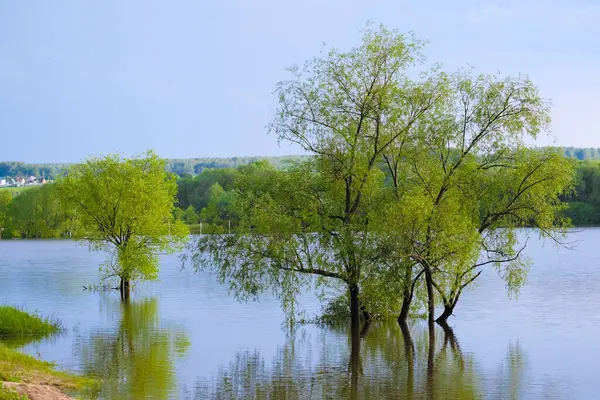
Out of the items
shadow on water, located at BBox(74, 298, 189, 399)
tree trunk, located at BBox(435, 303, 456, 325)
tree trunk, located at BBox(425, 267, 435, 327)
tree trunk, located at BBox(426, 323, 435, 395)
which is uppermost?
tree trunk, located at BBox(425, 267, 435, 327)

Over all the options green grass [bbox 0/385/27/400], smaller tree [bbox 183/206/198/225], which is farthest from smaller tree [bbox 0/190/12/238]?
green grass [bbox 0/385/27/400]

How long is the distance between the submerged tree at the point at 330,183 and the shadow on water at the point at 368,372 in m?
2.82

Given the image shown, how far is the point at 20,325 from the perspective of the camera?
35.0m

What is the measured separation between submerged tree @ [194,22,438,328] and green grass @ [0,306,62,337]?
7899 millimetres

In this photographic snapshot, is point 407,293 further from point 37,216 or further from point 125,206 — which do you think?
point 37,216

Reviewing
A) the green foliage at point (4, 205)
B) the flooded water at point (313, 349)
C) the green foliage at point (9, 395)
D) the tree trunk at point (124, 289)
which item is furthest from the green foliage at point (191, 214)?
the green foliage at point (4, 205)

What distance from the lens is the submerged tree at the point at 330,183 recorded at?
33.1m

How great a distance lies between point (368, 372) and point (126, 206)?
2447 centimetres

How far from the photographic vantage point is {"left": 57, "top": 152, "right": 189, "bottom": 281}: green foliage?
48.2 meters

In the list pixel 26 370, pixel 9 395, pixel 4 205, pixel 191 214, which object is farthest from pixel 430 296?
pixel 4 205

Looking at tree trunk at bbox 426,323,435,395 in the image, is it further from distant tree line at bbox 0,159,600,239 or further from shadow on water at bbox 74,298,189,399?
distant tree line at bbox 0,159,600,239

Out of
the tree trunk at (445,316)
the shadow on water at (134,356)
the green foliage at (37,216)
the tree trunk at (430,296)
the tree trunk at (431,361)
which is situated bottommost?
the tree trunk at (431,361)

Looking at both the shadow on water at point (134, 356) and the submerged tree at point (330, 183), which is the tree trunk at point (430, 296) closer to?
the submerged tree at point (330, 183)

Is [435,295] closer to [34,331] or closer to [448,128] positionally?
[448,128]
